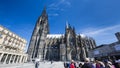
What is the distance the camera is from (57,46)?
65062mm

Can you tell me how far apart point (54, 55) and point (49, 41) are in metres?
12.1

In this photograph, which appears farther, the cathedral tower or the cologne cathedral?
the cathedral tower

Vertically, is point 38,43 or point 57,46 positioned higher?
point 38,43

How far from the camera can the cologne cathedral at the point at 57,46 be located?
56.2m

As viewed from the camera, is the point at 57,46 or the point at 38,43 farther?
the point at 57,46

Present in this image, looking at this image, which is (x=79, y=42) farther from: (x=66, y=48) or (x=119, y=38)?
(x=119, y=38)

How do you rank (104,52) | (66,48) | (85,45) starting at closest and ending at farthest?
(104,52) < (66,48) < (85,45)

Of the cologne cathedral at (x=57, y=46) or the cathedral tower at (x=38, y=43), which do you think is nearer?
the cologne cathedral at (x=57, y=46)

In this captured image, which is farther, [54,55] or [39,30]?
[39,30]

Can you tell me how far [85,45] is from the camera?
6144cm

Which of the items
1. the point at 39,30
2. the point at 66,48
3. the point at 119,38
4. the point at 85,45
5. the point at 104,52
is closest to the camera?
the point at 119,38

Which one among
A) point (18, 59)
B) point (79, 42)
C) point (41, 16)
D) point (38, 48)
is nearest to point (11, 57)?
point (18, 59)

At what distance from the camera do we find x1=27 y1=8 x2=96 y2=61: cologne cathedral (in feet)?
184

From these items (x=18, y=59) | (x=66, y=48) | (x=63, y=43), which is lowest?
(x=18, y=59)
